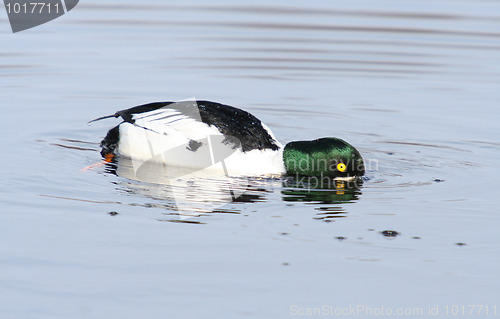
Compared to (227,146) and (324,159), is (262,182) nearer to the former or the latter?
(227,146)

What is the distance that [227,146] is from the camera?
27.8ft

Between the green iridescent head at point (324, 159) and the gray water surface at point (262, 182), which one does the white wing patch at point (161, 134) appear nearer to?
the gray water surface at point (262, 182)

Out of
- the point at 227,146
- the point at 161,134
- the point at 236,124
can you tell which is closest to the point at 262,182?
the point at 227,146

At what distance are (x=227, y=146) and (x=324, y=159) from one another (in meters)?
0.99

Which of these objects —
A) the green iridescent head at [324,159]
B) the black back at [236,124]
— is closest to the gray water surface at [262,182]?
the green iridescent head at [324,159]

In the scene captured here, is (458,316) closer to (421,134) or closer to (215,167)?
(215,167)

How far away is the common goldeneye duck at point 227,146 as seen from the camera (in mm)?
8492

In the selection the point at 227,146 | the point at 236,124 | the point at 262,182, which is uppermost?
the point at 236,124

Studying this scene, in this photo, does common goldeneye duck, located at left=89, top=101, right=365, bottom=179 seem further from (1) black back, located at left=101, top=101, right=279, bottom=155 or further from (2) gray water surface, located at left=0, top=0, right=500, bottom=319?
(2) gray water surface, located at left=0, top=0, right=500, bottom=319

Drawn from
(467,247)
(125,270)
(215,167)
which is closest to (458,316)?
(467,247)

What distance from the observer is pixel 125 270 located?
573cm

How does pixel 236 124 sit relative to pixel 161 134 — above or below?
above

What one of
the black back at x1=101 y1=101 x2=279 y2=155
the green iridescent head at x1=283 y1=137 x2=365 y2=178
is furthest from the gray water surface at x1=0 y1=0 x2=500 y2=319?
the black back at x1=101 y1=101 x2=279 y2=155

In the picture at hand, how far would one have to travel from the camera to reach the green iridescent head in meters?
8.46
